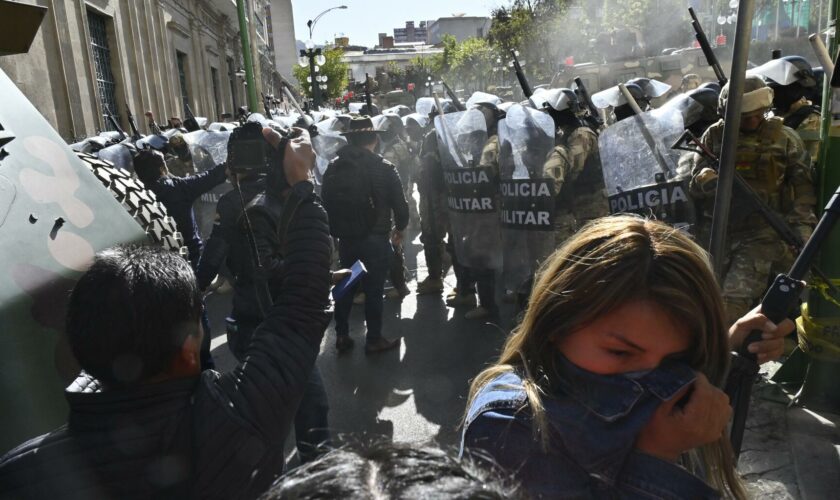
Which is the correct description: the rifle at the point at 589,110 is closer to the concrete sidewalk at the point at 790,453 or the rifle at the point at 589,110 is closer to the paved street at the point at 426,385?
the paved street at the point at 426,385

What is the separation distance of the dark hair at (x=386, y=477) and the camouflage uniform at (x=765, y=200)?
342cm

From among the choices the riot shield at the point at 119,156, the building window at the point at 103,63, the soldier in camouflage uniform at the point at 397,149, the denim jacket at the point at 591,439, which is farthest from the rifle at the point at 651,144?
the building window at the point at 103,63

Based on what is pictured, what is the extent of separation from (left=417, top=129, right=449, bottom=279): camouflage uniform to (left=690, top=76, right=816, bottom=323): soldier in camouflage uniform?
103 inches

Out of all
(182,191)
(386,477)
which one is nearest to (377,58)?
(182,191)

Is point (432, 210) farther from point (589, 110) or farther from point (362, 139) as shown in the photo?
point (589, 110)

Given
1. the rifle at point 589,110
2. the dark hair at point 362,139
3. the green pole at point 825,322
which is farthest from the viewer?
the rifle at point 589,110

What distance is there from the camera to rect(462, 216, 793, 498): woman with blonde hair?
1.05 m

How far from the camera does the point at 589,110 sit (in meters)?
5.82

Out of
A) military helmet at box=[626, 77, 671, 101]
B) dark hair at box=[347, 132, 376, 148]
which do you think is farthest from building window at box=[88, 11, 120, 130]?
military helmet at box=[626, 77, 671, 101]

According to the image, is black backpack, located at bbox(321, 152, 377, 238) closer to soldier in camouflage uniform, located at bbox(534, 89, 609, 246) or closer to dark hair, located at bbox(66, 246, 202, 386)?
soldier in camouflage uniform, located at bbox(534, 89, 609, 246)

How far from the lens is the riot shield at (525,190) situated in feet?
14.3

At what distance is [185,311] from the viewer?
130 centimetres

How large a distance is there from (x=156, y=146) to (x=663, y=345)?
7.32 meters

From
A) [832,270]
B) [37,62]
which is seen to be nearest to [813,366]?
[832,270]
